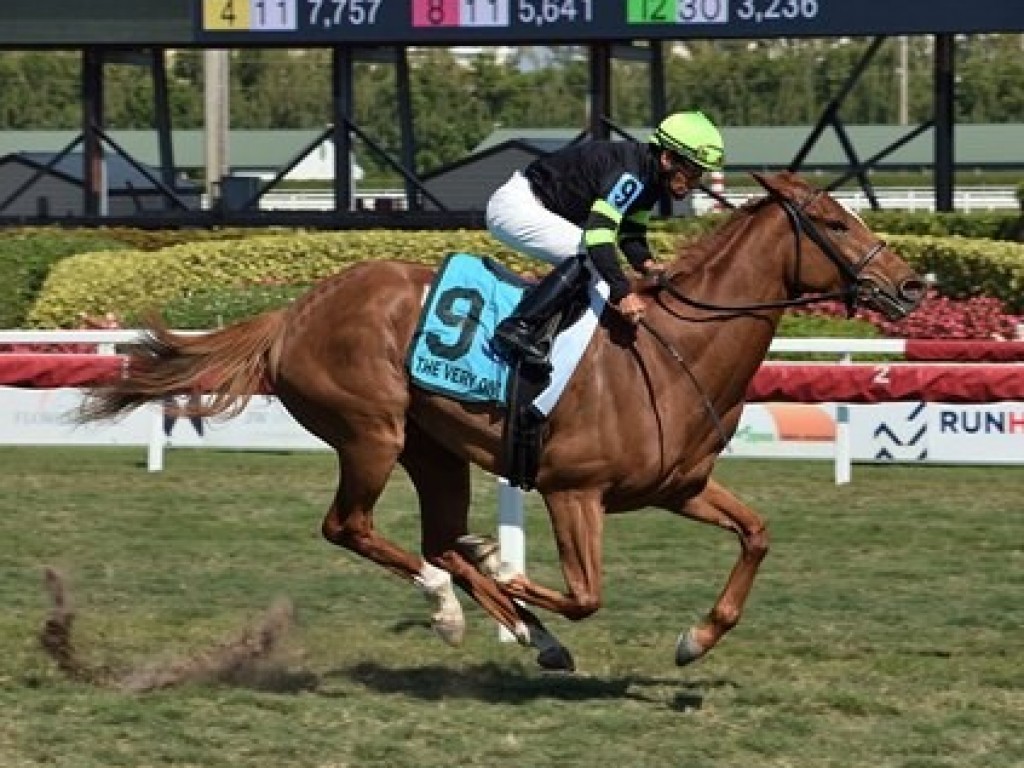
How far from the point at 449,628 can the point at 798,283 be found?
1.58 metres

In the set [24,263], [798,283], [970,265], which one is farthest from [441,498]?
[24,263]

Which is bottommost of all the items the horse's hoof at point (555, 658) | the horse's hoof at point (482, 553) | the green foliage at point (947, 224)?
the horse's hoof at point (555, 658)

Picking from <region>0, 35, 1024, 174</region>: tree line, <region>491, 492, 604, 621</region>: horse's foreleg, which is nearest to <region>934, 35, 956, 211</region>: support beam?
<region>491, 492, 604, 621</region>: horse's foreleg

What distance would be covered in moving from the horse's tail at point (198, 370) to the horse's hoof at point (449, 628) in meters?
1.03

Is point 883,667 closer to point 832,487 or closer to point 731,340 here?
point 731,340

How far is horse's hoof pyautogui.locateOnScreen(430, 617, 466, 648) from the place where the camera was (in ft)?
23.6

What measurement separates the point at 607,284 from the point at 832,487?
5.74 metres

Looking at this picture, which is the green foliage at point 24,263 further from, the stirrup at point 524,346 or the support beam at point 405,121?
the stirrup at point 524,346

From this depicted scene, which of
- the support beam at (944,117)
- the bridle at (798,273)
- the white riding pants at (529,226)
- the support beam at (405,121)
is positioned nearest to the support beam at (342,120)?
the support beam at (405,121)

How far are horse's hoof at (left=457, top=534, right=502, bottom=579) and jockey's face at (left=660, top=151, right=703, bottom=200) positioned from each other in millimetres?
1322

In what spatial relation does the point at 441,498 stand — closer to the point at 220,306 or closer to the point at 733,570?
the point at 733,570

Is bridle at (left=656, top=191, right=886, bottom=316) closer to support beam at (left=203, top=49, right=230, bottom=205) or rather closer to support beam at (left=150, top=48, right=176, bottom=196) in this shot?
support beam at (left=150, top=48, right=176, bottom=196)

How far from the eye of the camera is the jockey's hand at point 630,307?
6.93 metres

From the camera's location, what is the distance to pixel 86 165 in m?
22.3
